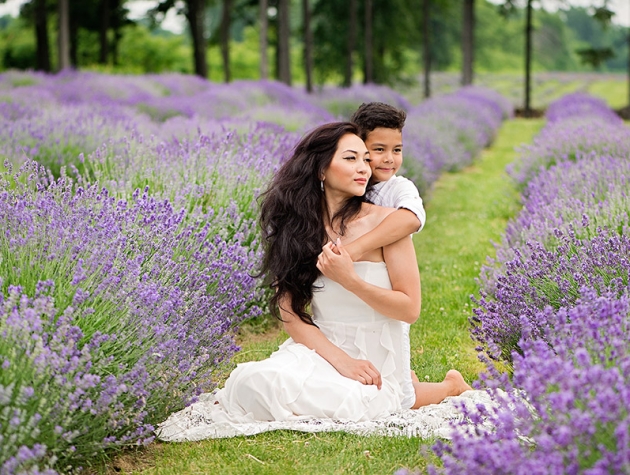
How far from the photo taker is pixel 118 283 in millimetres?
2998

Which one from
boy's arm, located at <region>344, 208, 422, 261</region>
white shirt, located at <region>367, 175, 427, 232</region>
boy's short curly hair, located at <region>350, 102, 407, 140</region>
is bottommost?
boy's arm, located at <region>344, 208, 422, 261</region>

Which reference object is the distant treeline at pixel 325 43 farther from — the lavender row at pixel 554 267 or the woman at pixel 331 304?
the woman at pixel 331 304

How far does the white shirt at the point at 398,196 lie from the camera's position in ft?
11.1

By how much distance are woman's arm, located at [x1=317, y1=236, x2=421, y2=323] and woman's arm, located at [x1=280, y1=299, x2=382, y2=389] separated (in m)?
0.24

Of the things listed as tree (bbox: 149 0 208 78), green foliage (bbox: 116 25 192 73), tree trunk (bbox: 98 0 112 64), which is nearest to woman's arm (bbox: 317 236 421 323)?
tree (bbox: 149 0 208 78)

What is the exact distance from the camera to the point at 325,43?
29531 mm

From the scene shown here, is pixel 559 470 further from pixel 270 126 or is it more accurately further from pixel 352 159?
pixel 270 126

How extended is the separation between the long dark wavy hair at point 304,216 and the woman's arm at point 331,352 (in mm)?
38

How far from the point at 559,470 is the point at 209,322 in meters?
1.86

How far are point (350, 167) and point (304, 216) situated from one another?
300 millimetres

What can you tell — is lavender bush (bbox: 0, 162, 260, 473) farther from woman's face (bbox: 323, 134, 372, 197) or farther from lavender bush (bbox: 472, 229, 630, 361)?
lavender bush (bbox: 472, 229, 630, 361)

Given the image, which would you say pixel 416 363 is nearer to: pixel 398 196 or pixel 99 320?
pixel 398 196

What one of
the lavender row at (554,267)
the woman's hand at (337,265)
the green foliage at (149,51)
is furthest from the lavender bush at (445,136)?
the green foliage at (149,51)

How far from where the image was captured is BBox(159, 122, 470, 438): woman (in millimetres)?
3209
